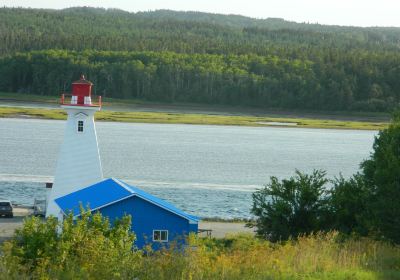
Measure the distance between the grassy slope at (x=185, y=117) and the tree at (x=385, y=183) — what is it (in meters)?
76.1

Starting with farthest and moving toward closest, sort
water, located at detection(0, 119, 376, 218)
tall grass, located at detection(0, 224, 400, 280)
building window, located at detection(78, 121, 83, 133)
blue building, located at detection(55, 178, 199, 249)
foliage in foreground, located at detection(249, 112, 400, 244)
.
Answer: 1. water, located at detection(0, 119, 376, 218)
2. building window, located at detection(78, 121, 83, 133)
3. blue building, located at detection(55, 178, 199, 249)
4. foliage in foreground, located at detection(249, 112, 400, 244)
5. tall grass, located at detection(0, 224, 400, 280)

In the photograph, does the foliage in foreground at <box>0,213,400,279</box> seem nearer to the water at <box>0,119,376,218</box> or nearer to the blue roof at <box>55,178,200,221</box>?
the blue roof at <box>55,178,200,221</box>

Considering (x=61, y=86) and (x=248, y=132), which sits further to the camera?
(x=61, y=86)

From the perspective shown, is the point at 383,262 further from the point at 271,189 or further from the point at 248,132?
the point at 248,132

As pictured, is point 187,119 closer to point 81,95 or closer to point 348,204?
point 81,95

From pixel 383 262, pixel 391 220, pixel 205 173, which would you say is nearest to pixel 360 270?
pixel 383 262

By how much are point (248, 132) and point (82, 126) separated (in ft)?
267

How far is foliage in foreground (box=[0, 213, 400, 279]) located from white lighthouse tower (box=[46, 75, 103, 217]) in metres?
14.6

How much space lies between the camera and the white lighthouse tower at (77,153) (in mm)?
28188

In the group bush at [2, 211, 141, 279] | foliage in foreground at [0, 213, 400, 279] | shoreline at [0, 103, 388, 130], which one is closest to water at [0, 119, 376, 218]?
shoreline at [0, 103, 388, 130]

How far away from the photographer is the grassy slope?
101900 mm

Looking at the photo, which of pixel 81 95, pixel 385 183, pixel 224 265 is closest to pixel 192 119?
pixel 81 95

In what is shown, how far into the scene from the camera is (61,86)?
127m

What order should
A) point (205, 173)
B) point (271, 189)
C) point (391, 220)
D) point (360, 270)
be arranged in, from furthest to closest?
1. point (205, 173)
2. point (271, 189)
3. point (391, 220)
4. point (360, 270)
